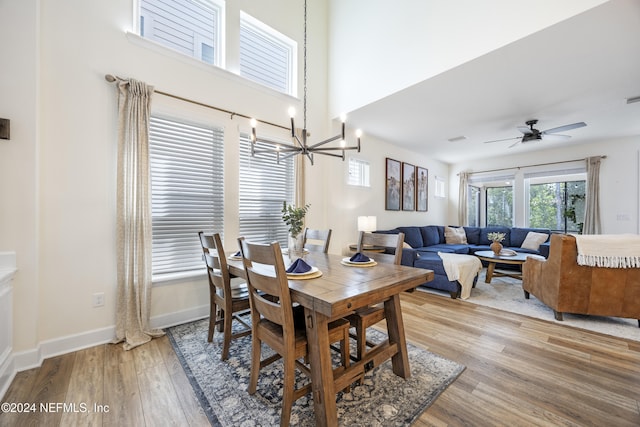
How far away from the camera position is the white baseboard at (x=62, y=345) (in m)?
1.71

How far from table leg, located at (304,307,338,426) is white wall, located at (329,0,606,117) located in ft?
9.53

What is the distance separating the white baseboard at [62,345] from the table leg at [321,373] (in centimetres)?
197

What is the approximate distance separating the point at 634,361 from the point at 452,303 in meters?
1.51

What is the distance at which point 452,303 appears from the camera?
3297mm

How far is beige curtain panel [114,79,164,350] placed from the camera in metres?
2.26

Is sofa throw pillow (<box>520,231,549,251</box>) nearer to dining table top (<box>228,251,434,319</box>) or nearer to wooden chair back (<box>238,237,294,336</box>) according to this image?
dining table top (<box>228,251,434,319</box>)

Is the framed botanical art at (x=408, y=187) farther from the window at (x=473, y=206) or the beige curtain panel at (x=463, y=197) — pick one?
the window at (x=473, y=206)

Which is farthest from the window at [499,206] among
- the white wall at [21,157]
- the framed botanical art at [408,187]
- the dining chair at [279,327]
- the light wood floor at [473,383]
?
the white wall at [21,157]

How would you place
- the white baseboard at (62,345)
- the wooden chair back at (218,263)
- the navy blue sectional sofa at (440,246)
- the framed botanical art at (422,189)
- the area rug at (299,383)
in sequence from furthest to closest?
the framed botanical art at (422,189)
the navy blue sectional sofa at (440,246)
the wooden chair back at (218,263)
the white baseboard at (62,345)
the area rug at (299,383)

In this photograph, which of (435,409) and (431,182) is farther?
(431,182)

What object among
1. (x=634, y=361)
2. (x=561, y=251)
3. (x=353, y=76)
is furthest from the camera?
(x=353, y=76)

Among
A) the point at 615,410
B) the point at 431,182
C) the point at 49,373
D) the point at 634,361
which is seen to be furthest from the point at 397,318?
the point at 431,182

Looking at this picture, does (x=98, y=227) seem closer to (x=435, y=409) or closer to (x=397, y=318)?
(x=397, y=318)

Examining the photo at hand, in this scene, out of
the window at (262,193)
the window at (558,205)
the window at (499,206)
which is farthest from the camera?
the window at (499,206)
